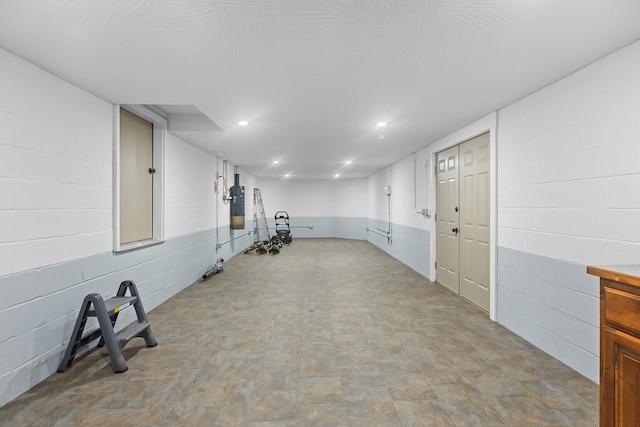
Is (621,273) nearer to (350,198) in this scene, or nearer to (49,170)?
(49,170)

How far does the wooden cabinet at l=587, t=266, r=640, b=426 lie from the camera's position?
1247 millimetres

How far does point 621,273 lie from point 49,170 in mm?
3684

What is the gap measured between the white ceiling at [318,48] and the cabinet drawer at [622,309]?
149 centimetres

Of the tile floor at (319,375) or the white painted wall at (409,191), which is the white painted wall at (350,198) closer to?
the white painted wall at (409,191)

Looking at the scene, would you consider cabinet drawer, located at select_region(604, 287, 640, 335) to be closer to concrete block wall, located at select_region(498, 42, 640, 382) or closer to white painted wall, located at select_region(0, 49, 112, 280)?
concrete block wall, located at select_region(498, 42, 640, 382)

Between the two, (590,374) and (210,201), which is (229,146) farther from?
(590,374)

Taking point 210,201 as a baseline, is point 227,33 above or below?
above

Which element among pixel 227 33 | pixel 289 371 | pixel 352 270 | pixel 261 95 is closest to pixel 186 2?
pixel 227 33

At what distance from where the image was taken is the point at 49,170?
7.78ft

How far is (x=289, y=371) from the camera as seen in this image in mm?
2402

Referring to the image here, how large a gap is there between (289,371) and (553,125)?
3.07 m

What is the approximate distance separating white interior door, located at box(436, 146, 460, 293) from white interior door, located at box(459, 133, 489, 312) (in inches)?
6.9

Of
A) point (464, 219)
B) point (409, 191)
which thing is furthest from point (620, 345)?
point (409, 191)

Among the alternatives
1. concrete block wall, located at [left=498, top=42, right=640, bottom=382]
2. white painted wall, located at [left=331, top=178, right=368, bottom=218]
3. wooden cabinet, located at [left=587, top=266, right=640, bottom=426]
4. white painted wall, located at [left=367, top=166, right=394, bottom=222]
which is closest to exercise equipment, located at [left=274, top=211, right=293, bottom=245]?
white painted wall, located at [left=331, top=178, right=368, bottom=218]
